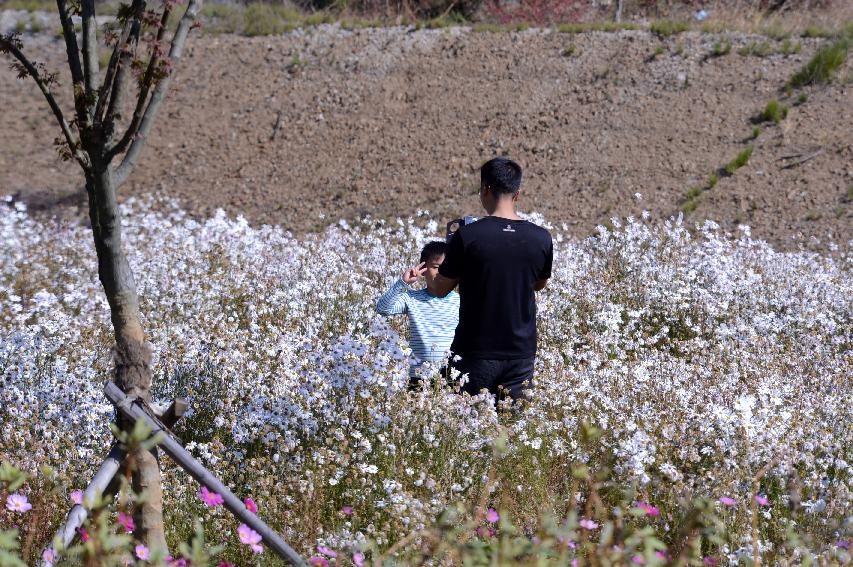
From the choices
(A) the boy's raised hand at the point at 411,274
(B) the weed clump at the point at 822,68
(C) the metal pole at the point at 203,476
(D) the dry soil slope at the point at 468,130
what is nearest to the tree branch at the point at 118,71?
(C) the metal pole at the point at 203,476

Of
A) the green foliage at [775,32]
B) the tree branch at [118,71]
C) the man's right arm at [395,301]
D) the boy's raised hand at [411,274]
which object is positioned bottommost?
the man's right arm at [395,301]

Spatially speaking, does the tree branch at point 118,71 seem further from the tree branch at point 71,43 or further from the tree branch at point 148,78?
the tree branch at point 71,43

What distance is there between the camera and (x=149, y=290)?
26.8ft

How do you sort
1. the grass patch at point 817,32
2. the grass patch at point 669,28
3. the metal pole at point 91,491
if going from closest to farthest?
the metal pole at point 91,491 < the grass patch at point 817,32 < the grass patch at point 669,28

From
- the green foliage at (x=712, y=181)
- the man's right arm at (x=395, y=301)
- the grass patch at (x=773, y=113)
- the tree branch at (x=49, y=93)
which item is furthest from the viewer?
the grass patch at (x=773, y=113)

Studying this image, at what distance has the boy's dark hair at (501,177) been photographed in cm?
483

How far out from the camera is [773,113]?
1488 cm

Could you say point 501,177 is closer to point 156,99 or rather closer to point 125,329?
point 156,99

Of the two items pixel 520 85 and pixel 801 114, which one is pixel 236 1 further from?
pixel 801 114

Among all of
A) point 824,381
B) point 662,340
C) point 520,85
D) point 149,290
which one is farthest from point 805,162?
point 149,290

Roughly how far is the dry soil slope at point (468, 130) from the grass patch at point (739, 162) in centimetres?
12

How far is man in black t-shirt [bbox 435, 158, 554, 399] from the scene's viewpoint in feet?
15.8

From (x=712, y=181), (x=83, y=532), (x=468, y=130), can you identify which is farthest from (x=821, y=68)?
(x=83, y=532)

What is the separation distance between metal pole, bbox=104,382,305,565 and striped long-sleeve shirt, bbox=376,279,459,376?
191 centimetres
